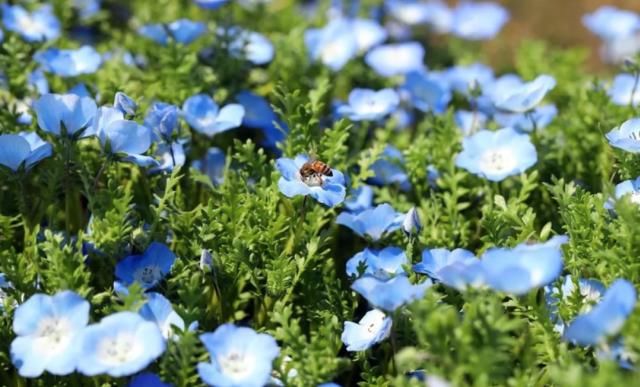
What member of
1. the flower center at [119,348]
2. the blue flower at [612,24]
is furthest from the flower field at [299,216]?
the blue flower at [612,24]

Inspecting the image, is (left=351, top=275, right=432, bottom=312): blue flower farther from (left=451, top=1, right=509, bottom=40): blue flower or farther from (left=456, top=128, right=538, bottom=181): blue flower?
(left=451, top=1, right=509, bottom=40): blue flower

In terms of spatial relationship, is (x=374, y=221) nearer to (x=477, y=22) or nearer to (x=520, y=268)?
(x=520, y=268)

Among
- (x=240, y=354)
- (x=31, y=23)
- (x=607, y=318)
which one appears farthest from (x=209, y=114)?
(x=607, y=318)

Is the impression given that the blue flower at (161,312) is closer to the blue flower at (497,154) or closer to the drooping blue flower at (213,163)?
the drooping blue flower at (213,163)

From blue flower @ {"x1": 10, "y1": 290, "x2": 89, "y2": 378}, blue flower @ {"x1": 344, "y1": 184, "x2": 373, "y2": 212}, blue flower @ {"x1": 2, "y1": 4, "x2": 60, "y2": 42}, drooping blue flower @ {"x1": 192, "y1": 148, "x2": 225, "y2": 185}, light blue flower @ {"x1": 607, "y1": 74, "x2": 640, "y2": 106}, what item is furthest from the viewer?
blue flower @ {"x1": 2, "y1": 4, "x2": 60, "y2": 42}

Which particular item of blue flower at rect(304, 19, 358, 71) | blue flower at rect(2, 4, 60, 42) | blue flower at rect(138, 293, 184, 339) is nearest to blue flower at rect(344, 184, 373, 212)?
blue flower at rect(138, 293, 184, 339)

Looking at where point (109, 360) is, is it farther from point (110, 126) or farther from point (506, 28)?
point (506, 28)
